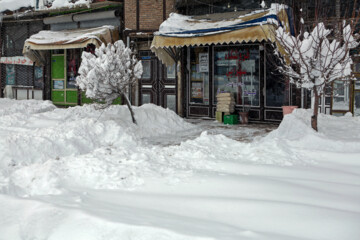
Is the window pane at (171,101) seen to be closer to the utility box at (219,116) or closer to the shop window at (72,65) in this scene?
the utility box at (219,116)

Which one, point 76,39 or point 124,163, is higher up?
point 76,39

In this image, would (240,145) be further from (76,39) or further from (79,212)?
(76,39)

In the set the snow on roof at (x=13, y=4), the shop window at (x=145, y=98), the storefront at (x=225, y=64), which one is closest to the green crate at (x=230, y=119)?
the storefront at (x=225, y=64)

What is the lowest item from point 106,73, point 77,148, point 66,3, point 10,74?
point 77,148

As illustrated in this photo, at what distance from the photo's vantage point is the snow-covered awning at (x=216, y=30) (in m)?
11.4

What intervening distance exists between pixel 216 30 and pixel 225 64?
6.81 ft

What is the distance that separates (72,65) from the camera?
18.4m

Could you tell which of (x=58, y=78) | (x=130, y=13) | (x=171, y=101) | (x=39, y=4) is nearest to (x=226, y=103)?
(x=171, y=101)

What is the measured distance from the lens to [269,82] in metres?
13.2

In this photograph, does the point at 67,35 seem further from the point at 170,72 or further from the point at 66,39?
the point at 170,72

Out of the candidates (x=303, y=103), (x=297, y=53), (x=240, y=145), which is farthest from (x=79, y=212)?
(x=303, y=103)

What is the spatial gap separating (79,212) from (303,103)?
33.0ft

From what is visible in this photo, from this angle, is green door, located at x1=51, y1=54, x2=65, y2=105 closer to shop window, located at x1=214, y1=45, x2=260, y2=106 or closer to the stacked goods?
shop window, located at x1=214, y1=45, x2=260, y2=106

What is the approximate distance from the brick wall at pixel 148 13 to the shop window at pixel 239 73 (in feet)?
8.82
